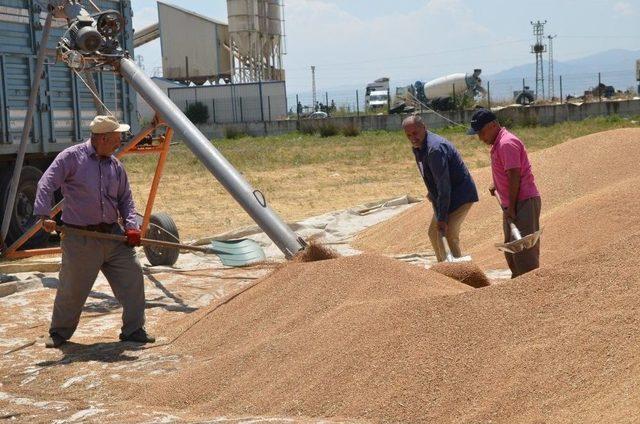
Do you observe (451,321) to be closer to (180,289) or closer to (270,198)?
(180,289)

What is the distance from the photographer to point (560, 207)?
1194 cm

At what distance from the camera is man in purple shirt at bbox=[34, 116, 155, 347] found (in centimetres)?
809

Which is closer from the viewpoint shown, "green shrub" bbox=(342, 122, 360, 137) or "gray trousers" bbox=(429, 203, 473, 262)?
"gray trousers" bbox=(429, 203, 473, 262)

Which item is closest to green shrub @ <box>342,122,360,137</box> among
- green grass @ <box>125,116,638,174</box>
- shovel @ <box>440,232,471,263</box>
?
green grass @ <box>125,116,638,174</box>

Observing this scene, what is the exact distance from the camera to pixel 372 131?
125ft

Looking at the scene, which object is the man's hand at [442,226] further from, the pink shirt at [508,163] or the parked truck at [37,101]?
the parked truck at [37,101]

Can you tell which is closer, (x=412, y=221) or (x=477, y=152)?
(x=412, y=221)

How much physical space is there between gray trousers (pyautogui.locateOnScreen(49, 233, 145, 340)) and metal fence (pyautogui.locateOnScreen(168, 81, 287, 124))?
124 feet

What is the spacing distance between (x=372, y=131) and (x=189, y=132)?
2805 cm

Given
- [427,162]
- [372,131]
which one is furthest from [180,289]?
[372,131]

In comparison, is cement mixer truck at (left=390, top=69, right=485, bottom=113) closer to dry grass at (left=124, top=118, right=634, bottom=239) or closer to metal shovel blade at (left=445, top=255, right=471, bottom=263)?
dry grass at (left=124, top=118, right=634, bottom=239)

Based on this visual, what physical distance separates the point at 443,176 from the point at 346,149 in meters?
22.4

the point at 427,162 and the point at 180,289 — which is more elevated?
the point at 427,162

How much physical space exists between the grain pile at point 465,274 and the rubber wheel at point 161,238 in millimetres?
4101
